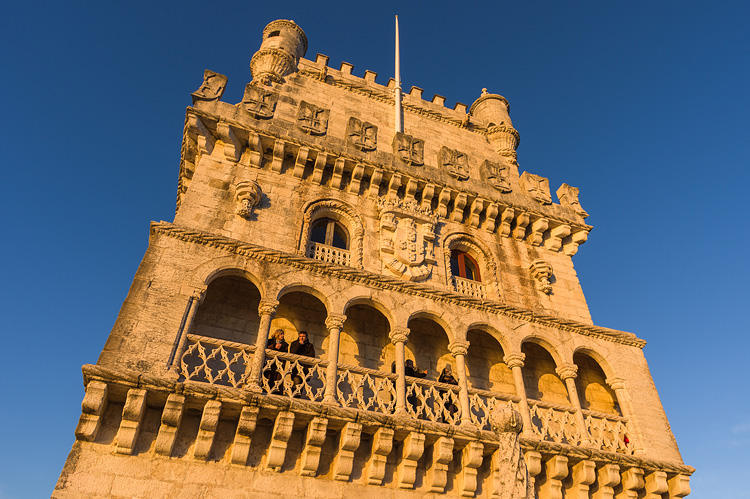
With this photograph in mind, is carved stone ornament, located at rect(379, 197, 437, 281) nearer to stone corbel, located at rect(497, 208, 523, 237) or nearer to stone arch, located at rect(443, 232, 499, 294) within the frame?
stone arch, located at rect(443, 232, 499, 294)

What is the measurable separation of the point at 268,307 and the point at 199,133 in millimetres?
5555

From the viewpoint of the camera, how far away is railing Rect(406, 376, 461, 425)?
10.5m

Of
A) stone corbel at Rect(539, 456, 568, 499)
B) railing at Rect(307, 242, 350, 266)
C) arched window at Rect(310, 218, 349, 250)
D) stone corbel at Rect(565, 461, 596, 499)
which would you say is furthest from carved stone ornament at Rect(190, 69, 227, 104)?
stone corbel at Rect(565, 461, 596, 499)

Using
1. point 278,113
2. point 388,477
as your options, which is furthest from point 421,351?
point 278,113

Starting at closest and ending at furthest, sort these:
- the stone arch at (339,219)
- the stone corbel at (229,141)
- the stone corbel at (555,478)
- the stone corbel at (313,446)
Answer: the stone corbel at (313,446) < the stone corbel at (555,478) < the stone arch at (339,219) < the stone corbel at (229,141)

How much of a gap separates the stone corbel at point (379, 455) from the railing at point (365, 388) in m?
0.52

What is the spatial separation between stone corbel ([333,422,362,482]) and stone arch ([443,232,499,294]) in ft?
18.7

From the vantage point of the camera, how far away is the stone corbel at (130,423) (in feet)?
27.9

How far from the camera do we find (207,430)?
8.90m

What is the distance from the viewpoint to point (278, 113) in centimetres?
1552

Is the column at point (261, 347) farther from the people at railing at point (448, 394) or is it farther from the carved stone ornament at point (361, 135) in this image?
the carved stone ornament at point (361, 135)

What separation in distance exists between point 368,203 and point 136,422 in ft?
27.0

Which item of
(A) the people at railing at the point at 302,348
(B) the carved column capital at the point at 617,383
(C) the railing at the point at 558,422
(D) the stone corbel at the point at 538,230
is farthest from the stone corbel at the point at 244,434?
(D) the stone corbel at the point at 538,230

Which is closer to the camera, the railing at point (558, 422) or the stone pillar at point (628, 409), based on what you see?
the railing at point (558, 422)
